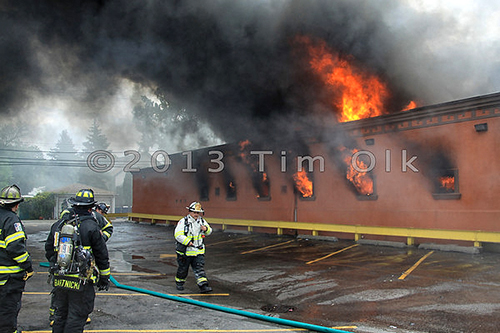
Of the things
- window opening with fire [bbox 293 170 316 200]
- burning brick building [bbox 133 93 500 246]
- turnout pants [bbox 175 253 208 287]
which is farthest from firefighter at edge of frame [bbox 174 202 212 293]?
window opening with fire [bbox 293 170 316 200]

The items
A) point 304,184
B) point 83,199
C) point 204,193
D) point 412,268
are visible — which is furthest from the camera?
point 204,193

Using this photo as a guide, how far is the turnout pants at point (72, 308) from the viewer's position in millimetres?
3912

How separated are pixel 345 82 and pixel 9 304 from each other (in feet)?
47.2

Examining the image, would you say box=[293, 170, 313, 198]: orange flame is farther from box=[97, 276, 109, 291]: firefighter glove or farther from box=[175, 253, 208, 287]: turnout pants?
box=[97, 276, 109, 291]: firefighter glove

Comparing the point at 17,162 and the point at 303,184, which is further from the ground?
the point at 17,162

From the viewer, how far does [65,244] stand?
13.5 feet

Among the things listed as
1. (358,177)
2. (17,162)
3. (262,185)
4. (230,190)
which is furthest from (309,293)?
(17,162)

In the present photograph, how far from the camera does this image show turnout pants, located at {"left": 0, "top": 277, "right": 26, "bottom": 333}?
13.5ft

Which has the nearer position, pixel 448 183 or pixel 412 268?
pixel 412 268

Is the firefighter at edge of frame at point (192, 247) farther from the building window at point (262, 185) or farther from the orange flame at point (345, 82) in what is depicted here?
the building window at point (262, 185)

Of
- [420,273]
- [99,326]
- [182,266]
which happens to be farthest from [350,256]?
[99,326]

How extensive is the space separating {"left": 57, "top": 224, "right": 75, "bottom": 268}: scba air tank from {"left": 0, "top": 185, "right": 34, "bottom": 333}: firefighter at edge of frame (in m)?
0.49

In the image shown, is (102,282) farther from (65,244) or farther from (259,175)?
(259,175)

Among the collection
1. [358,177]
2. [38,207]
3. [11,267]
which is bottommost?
[38,207]
